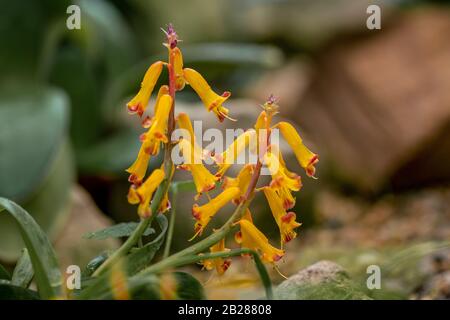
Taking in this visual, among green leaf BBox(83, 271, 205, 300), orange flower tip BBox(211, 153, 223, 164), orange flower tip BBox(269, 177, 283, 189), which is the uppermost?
orange flower tip BBox(211, 153, 223, 164)

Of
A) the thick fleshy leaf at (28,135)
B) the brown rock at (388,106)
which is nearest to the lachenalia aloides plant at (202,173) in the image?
the thick fleshy leaf at (28,135)

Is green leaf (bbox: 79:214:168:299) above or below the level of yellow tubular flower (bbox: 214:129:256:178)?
below

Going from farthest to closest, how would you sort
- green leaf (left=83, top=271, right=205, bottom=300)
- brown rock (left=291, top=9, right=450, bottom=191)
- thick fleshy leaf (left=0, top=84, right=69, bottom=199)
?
brown rock (left=291, top=9, right=450, bottom=191), thick fleshy leaf (left=0, top=84, right=69, bottom=199), green leaf (left=83, top=271, right=205, bottom=300)

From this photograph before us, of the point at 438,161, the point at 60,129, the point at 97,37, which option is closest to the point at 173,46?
the point at 60,129

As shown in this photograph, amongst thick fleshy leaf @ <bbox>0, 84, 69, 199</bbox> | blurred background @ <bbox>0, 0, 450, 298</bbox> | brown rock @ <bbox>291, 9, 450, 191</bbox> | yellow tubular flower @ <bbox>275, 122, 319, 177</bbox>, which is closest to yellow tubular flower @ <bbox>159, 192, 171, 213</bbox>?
yellow tubular flower @ <bbox>275, 122, 319, 177</bbox>

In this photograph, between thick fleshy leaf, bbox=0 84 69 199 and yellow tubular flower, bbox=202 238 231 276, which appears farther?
thick fleshy leaf, bbox=0 84 69 199

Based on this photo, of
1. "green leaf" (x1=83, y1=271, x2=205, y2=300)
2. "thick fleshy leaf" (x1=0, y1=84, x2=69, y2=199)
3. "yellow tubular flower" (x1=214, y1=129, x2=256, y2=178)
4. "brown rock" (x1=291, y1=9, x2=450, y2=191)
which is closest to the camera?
"green leaf" (x1=83, y1=271, x2=205, y2=300)

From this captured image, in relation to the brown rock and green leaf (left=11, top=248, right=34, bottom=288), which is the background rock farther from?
the brown rock
